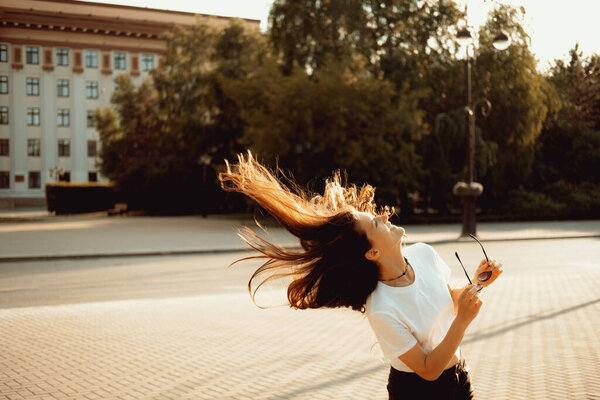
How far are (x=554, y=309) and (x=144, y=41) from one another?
75.0 meters

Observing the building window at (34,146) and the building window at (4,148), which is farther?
the building window at (34,146)

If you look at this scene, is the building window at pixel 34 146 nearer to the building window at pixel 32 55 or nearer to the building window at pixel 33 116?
the building window at pixel 33 116

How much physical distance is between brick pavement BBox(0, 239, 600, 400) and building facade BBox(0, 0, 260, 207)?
7006 centimetres

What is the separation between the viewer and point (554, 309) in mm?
9375

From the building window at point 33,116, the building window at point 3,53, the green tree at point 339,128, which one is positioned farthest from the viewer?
the building window at point 33,116

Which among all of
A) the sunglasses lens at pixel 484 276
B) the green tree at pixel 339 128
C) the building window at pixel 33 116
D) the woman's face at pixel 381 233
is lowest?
the sunglasses lens at pixel 484 276

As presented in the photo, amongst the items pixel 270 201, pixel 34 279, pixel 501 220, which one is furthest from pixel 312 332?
pixel 501 220

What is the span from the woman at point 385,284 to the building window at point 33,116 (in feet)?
266

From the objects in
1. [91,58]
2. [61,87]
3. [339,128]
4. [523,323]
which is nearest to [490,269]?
[523,323]

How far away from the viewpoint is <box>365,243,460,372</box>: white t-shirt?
8.98ft

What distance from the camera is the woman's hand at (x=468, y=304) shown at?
2549 mm

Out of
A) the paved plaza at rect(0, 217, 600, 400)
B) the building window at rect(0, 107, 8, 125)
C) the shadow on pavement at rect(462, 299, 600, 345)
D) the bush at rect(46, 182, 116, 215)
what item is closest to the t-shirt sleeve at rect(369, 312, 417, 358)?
the paved plaza at rect(0, 217, 600, 400)

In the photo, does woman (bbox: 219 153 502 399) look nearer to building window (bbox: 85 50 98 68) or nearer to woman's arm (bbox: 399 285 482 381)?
woman's arm (bbox: 399 285 482 381)

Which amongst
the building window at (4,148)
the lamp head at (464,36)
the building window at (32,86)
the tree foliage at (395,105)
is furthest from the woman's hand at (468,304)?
the building window at (4,148)
